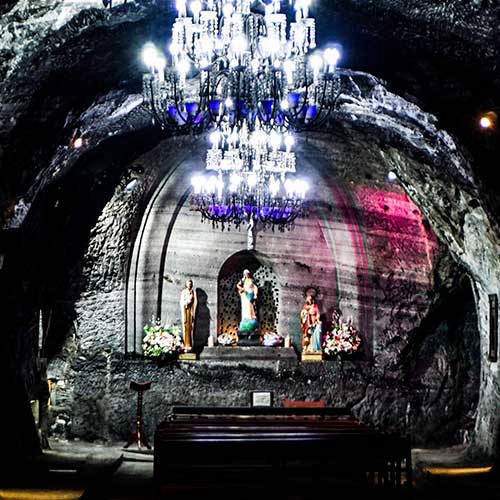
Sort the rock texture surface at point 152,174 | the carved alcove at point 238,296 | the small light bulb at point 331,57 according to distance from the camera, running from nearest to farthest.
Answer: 1. the small light bulb at point 331,57
2. the rock texture surface at point 152,174
3. the carved alcove at point 238,296

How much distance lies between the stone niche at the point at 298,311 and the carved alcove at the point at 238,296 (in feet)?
0.56

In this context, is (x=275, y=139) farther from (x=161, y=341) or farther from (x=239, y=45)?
(x=161, y=341)

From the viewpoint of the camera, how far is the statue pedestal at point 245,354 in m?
16.2

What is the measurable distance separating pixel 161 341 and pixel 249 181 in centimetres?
419

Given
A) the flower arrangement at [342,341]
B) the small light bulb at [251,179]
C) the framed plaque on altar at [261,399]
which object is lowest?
the framed plaque on altar at [261,399]

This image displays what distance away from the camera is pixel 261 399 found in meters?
16.0

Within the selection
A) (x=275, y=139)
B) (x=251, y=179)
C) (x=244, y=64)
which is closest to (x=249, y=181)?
(x=251, y=179)

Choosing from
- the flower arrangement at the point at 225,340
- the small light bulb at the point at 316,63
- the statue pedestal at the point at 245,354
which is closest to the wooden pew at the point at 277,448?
the small light bulb at the point at 316,63

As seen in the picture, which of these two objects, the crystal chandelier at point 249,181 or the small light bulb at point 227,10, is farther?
the crystal chandelier at point 249,181

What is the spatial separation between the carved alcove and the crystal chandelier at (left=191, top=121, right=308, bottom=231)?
9.08 ft

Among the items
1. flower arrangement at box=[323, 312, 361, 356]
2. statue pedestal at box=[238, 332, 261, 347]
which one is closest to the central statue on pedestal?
statue pedestal at box=[238, 332, 261, 347]

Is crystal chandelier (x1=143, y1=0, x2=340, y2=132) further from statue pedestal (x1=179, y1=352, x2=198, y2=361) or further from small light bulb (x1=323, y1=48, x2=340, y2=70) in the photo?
statue pedestal (x1=179, y1=352, x2=198, y2=361)

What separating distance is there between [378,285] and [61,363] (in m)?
5.81

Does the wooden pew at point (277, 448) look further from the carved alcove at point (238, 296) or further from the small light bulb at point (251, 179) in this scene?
the carved alcove at point (238, 296)
